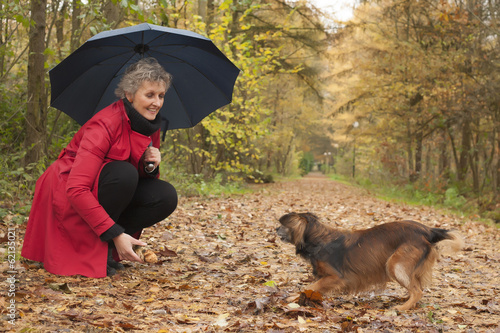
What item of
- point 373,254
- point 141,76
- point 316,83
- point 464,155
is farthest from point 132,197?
point 316,83

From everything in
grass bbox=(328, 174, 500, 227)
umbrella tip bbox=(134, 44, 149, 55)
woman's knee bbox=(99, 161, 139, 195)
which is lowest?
grass bbox=(328, 174, 500, 227)

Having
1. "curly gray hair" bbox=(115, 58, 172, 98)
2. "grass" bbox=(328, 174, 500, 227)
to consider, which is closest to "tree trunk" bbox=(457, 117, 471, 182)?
"grass" bbox=(328, 174, 500, 227)

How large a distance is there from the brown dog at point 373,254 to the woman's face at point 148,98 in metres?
1.59

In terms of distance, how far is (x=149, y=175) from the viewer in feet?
13.6

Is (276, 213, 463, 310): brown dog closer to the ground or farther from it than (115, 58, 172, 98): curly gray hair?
closer to the ground

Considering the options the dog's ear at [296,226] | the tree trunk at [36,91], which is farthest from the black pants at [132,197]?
the tree trunk at [36,91]

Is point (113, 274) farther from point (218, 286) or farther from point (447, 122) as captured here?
point (447, 122)

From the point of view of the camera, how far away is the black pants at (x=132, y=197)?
362cm

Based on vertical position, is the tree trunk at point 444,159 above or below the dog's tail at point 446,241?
above

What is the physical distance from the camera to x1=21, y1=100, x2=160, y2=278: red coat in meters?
3.43

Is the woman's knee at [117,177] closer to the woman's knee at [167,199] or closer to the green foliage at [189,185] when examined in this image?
the woman's knee at [167,199]

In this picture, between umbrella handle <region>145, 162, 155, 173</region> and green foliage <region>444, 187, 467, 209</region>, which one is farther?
green foliage <region>444, 187, 467, 209</region>

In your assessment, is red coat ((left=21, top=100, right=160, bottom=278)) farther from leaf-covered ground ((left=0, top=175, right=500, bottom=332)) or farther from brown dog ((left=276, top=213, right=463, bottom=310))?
brown dog ((left=276, top=213, right=463, bottom=310))

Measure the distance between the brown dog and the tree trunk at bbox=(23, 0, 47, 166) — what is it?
4.25 meters
